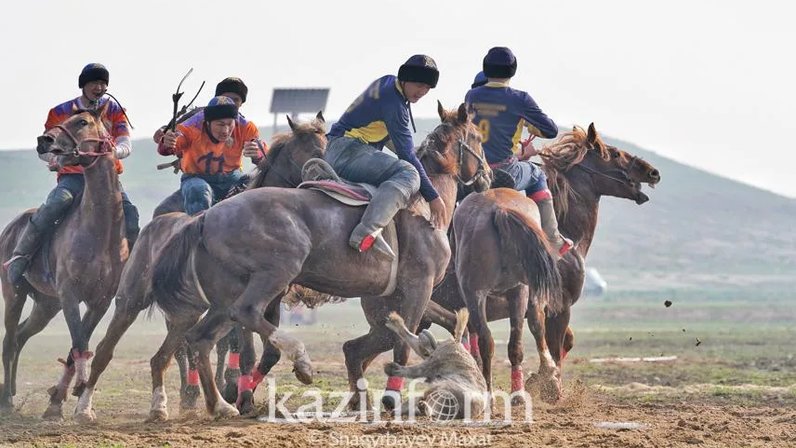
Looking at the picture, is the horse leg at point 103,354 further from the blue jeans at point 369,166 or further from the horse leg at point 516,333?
the horse leg at point 516,333

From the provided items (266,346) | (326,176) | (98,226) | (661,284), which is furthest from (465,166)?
(661,284)

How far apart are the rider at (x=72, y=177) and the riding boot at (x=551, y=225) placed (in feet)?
12.7

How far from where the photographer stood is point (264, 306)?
10.3 metres

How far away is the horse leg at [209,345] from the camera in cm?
1065

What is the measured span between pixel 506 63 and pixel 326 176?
9.97ft

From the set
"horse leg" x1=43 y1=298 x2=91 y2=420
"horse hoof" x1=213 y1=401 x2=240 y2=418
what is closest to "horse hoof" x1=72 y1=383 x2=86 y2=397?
"horse leg" x1=43 y1=298 x2=91 y2=420

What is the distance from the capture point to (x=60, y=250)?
41.4 feet

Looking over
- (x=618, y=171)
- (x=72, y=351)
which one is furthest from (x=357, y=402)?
(x=618, y=171)

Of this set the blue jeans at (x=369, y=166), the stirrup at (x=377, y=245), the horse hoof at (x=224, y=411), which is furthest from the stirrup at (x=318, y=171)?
the horse hoof at (x=224, y=411)

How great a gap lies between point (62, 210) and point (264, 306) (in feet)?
11.2

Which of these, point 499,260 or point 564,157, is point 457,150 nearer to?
point 499,260

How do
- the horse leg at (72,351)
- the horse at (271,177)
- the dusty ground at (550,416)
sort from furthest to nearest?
the horse leg at (72,351), the horse at (271,177), the dusty ground at (550,416)

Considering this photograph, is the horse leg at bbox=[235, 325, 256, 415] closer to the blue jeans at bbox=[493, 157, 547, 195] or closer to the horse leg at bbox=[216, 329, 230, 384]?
the horse leg at bbox=[216, 329, 230, 384]

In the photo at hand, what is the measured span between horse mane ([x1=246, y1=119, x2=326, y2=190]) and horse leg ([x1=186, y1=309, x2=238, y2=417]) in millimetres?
1759
